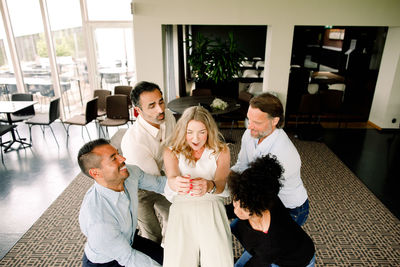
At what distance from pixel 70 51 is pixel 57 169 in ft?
12.8

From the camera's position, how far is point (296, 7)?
5.81 m

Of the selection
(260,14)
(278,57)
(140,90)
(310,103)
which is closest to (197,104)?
(278,57)

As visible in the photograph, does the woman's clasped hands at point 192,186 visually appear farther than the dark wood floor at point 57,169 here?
No

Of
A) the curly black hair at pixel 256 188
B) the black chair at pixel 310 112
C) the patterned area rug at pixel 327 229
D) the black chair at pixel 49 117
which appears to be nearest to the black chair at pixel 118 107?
the black chair at pixel 49 117

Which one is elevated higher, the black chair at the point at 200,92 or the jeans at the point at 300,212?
the black chair at the point at 200,92

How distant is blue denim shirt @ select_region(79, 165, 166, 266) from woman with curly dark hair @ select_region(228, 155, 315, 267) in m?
0.71

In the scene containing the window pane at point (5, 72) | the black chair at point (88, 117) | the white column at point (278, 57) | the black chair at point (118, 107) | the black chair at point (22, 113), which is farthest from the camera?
the window pane at point (5, 72)

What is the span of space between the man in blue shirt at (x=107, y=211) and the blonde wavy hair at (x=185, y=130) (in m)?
0.43

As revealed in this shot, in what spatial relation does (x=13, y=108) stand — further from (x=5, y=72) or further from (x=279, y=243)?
(x=279, y=243)

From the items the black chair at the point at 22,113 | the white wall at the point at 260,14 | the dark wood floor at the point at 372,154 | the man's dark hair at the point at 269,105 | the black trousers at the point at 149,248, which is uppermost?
the white wall at the point at 260,14

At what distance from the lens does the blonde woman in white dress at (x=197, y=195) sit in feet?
6.13

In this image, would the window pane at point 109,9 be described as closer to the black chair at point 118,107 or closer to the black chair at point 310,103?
the black chair at point 118,107

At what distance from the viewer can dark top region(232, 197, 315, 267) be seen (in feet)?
5.82

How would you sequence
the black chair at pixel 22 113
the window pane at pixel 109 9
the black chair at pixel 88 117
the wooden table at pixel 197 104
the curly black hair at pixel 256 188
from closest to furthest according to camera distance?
the curly black hair at pixel 256 188 → the wooden table at pixel 197 104 → the black chair at pixel 88 117 → the black chair at pixel 22 113 → the window pane at pixel 109 9
